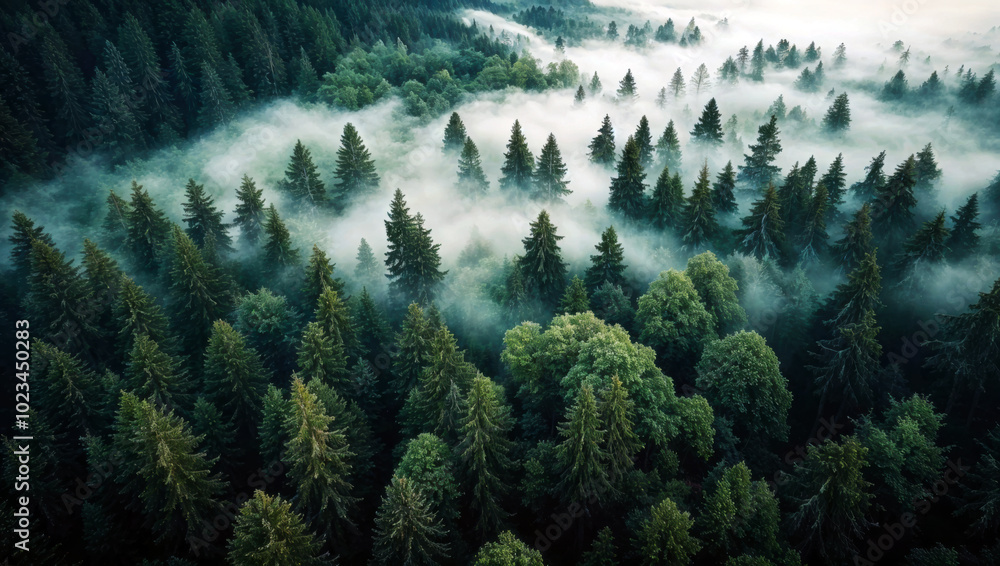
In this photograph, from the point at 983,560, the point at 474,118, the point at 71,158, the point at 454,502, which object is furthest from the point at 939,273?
the point at 71,158

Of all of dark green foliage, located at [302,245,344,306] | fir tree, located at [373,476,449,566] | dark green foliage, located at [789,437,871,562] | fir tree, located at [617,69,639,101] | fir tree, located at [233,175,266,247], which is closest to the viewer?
fir tree, located at [373,476,449,566]

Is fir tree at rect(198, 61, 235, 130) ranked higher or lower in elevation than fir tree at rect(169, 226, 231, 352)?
higher

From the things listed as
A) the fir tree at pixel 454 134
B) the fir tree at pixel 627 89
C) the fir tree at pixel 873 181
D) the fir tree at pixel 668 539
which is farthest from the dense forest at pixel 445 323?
the fir tree at pixel 627 89

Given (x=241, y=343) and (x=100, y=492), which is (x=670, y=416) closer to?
(x=241, y=343)

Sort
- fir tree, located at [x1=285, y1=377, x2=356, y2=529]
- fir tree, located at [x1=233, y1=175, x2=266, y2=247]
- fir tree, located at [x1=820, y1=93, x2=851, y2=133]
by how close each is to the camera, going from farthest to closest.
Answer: fir tree, located at [x1=820, y1=93, x2=851, y2=133] < fir tree, located at [x1=233, y1=175, x2=266, y2=247] < fir tree, located at [x1=285, y1=377, x2=356, y2=529]

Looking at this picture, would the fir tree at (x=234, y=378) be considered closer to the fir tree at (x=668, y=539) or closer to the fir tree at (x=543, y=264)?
the fir tree at (x=543, y=264)

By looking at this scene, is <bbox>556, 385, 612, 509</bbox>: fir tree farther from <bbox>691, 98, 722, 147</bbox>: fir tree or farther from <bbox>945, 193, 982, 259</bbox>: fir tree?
<bbox>691, 98, 722, 147</bbox>: fir tree

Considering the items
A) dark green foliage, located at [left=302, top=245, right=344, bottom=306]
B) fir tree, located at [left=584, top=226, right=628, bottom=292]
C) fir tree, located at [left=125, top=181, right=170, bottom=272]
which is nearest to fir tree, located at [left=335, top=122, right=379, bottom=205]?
fir tree, located at [left=125, top=181, right=170, bottom=272]
